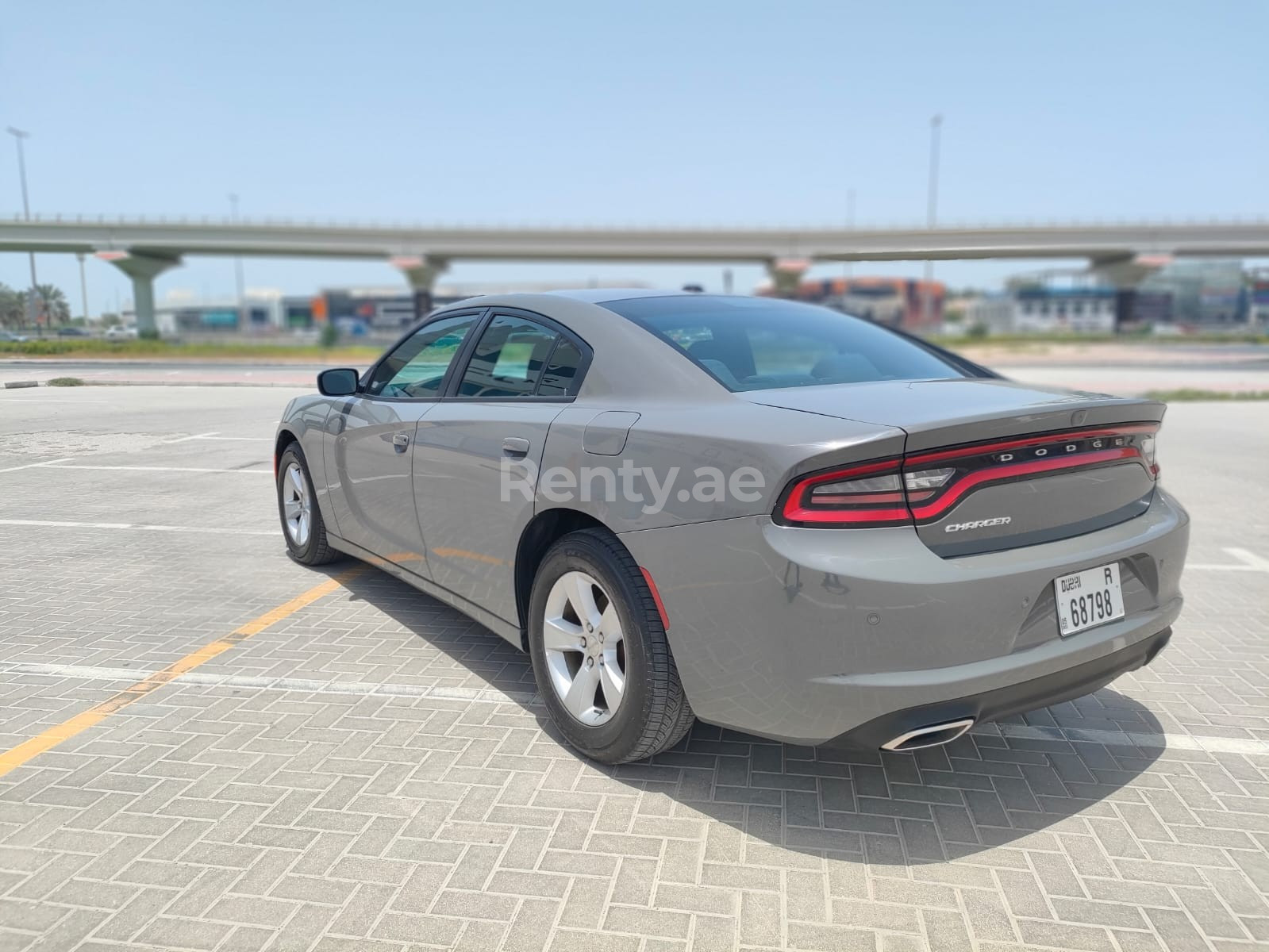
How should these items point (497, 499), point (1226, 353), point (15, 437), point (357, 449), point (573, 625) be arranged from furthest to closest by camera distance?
point (1226, 353), point (15, 437), point (357, 449), point (497, 499), point (573, 625)

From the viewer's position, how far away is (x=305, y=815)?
286 centimetres

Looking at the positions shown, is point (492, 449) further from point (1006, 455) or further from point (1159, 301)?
point (1159, 301)

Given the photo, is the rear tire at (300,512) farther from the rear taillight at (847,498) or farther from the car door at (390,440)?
the rear taillight at (847,498)

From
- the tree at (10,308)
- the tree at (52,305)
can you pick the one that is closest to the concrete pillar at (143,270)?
the tree at (52,305)

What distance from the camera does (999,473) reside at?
8.61ft

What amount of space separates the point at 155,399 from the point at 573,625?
54.6 feet

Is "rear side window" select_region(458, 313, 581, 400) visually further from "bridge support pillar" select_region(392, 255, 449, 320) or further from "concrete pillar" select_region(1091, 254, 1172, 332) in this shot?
"concrete pillar" select_region(1091, 254, 1172, 332)

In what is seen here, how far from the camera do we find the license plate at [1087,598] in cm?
269

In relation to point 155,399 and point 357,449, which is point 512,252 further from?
point 357,449

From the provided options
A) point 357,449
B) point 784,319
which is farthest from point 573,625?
point 357,449

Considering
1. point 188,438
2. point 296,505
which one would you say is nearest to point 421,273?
point 188,438

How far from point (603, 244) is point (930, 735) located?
186 feet

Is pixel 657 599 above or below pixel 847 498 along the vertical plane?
below

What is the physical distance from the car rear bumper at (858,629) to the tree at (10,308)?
33.8ft
